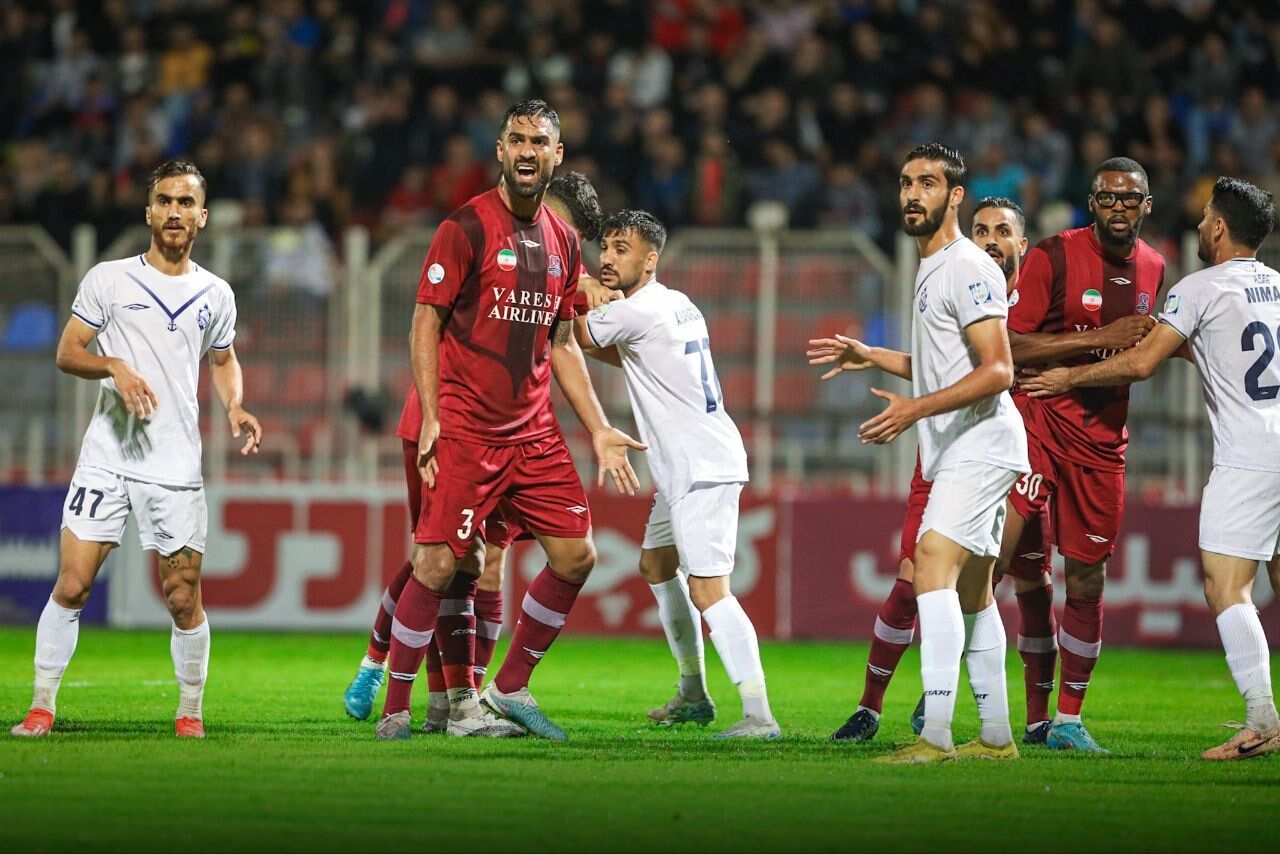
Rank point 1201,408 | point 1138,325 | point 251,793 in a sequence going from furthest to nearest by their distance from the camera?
point 1201,408, point 1138,325, point 251,793

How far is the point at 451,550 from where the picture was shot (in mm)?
7207

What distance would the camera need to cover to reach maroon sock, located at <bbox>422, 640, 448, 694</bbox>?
26.3 ft

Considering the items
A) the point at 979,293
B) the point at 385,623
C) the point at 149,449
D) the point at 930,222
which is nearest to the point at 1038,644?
the point at 979,293

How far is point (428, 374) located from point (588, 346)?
1168 millimetres

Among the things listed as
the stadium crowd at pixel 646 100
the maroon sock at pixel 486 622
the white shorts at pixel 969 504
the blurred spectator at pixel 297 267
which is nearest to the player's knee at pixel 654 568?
the maroon sock at pixel 486 622

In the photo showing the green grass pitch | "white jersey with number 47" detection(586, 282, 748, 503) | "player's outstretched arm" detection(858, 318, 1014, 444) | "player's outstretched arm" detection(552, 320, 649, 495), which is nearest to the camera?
the green grass pitch

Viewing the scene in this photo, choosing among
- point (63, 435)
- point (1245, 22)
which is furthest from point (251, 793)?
point (1245, 22)

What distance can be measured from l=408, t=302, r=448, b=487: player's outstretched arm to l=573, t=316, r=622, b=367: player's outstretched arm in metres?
0.93

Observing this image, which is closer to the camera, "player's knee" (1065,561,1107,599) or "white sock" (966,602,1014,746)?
"white sock" (966,602,1014,746)

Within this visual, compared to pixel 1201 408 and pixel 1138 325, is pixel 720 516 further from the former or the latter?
pixel 1201 408

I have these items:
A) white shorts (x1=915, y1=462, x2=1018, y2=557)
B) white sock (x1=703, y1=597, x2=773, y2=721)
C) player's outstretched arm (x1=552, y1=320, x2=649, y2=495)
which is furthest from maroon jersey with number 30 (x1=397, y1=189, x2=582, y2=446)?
white shorts (x1=915, y1=462, x2=1018, y2=557)

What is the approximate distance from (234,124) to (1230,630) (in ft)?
44.3

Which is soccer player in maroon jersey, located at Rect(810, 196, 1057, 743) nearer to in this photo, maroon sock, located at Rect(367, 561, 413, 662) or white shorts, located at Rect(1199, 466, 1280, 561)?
white shorts, located at Rect(1199, 466, 1280, 561)

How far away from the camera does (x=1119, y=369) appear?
24.5 ft
